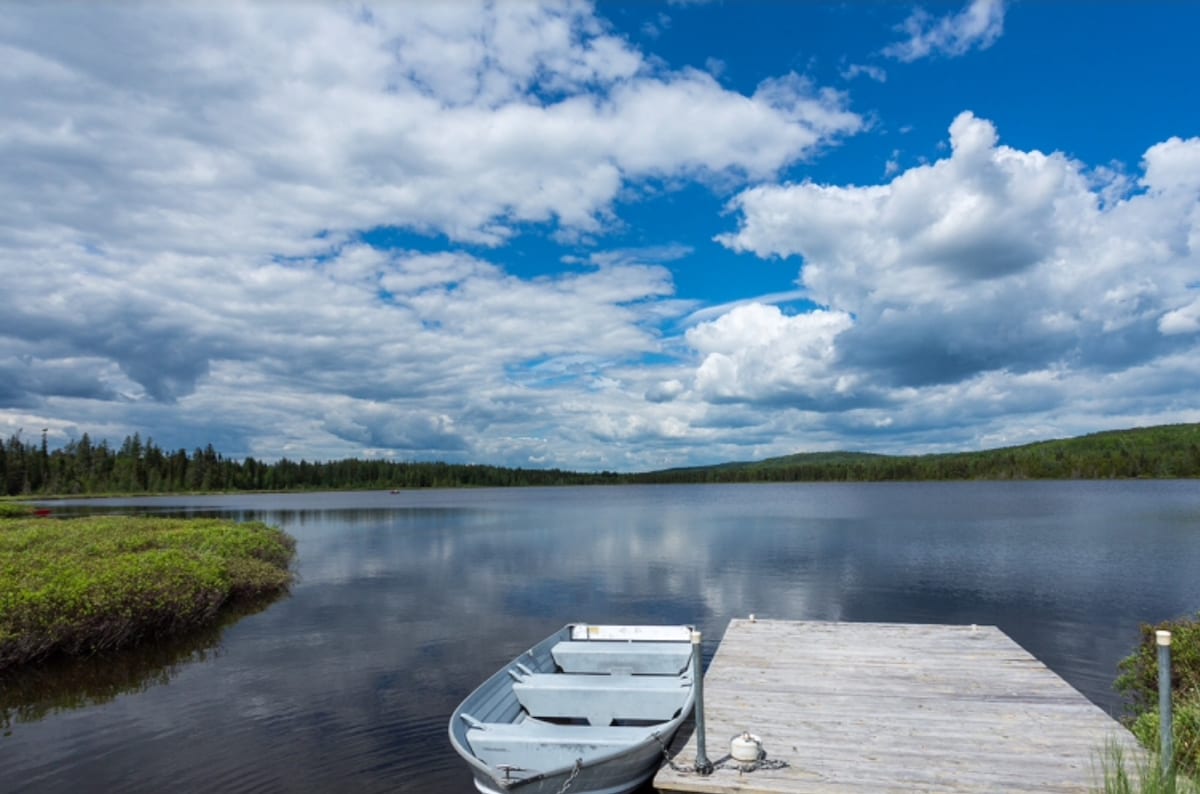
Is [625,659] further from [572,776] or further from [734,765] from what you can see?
[734,765]

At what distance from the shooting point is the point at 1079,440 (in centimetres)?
Answer: 19425

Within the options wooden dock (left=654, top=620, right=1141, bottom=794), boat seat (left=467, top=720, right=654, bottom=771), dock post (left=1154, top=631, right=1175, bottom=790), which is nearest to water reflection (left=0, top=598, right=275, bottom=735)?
boat seat (left=467, top=720, right=654, bottom=771)

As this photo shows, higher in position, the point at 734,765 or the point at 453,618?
the point at 734,765

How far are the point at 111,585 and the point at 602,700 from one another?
51.6 feet

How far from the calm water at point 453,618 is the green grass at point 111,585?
86 cm

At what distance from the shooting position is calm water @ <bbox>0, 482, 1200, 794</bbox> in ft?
41.5

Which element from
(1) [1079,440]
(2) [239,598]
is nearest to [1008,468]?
(1) [1079,440]

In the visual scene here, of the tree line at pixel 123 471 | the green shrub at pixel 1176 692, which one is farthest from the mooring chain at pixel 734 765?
the tree line at pixel 123 471

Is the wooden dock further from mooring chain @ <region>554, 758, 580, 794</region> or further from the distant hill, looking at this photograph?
the distant hill

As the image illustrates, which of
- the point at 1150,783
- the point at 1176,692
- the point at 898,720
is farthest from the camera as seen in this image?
the point at 1176,692

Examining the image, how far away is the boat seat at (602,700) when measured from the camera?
11.4 metres

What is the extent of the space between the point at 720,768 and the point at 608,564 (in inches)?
1165

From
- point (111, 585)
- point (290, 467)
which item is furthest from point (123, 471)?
point (111, 585)

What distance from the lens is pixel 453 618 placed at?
81.4 feet
